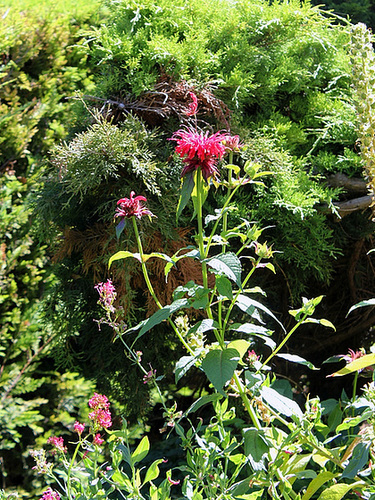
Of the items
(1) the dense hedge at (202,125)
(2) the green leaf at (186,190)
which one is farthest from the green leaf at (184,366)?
(1) the dense hedge at (202,125)

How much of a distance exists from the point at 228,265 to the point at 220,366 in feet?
0.66

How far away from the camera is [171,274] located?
5.82 feet

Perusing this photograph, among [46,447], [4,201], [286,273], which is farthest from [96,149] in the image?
[46,447]

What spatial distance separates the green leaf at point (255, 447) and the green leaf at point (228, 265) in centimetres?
35

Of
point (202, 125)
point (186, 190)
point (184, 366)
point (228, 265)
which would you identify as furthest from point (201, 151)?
point (202, 125)

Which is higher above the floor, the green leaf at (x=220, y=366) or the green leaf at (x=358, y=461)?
the green leaf at (x=220, y=366)

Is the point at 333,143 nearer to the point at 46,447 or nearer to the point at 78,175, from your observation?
the point at 78,175

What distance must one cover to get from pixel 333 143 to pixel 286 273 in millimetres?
558

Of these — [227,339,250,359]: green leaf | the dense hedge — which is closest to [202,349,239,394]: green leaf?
[227,339,250,359]: green leaf

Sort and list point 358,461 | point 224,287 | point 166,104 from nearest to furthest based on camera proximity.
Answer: point 358,461 → point 224,287 → point 166,104

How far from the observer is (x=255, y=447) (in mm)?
1129

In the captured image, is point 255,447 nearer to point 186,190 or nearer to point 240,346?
point 240,346

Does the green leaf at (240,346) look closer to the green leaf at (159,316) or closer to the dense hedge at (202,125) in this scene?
the green leaf at (159,316)

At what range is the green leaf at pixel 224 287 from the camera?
1.11 meters
